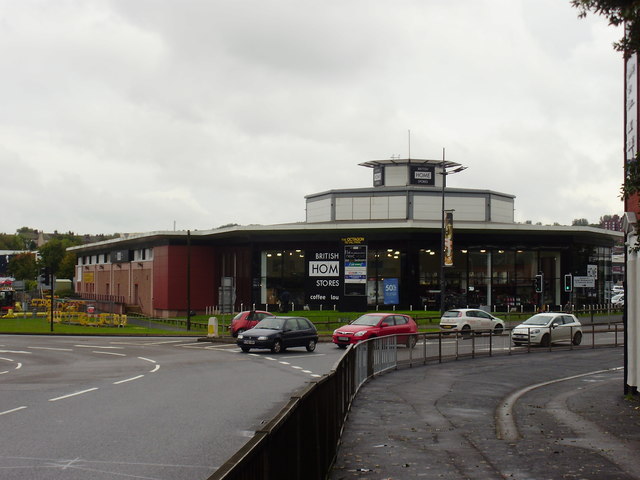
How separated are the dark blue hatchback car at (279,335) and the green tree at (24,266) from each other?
130738mm

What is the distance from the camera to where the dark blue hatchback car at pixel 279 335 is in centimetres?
3147

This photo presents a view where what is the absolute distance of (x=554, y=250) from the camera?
218ft

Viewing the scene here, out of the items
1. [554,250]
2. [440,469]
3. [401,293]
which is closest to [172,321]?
[401,293]

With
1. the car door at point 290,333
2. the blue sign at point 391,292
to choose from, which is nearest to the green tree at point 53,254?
the blue sign at point 391,292

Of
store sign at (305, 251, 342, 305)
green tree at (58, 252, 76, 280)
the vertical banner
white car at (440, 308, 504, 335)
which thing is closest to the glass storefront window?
store sign at (305, 251, 342, 305)

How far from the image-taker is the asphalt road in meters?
10.3

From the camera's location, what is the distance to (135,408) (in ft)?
50.2

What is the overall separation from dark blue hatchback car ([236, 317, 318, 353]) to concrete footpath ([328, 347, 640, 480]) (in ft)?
32.4

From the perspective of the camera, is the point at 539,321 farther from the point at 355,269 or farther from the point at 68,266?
the point at 68,266

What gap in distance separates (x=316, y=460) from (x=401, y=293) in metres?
55.9

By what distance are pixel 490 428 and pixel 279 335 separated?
19.2m

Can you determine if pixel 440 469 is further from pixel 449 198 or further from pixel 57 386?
pixel 449 198

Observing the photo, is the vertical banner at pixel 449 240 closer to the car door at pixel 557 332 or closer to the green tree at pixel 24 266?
the car door at pixel 557 332

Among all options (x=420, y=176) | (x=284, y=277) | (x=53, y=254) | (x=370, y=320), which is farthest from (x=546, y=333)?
(x=53, y=254)
